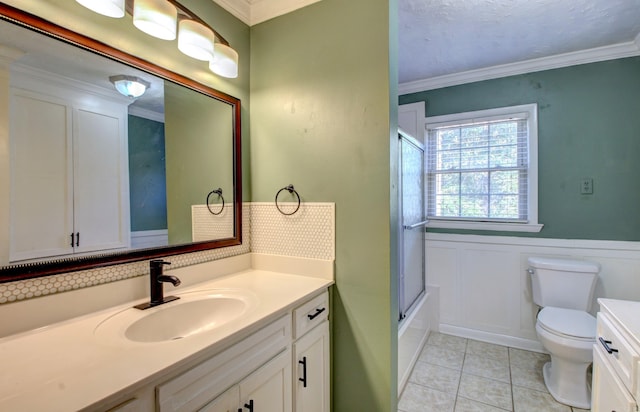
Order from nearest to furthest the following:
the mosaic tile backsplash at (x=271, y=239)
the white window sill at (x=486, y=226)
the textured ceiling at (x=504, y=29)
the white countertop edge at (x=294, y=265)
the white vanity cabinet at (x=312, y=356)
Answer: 1. the mosaic tile backsplash at (x=271, y=239)
2. the white vanity cabinet at (x=312, y=356)
3. the white countertop edge at (x=294, y=265)
4. the textured ceiling at (x=504, y=29)
5. the white window sill at (x=486, y=226)

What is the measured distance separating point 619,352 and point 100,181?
2.10 meters

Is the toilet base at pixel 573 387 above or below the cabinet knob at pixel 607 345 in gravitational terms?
below

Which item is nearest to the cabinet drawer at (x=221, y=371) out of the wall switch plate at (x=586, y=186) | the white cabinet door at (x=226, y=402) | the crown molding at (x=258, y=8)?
the white cabinet door at (x=226, y=402)

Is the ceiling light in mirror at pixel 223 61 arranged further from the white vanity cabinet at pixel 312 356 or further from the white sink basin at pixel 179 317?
the white vanity cabinet at pixel 312 356

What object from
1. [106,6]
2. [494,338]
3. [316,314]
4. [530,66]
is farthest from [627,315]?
[106,6]

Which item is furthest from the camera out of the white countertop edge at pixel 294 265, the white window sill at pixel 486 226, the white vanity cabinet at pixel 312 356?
the white window sill at pixel 486 226

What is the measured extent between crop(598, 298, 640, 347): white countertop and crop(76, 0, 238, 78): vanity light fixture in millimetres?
2004

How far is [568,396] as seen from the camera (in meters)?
1.81

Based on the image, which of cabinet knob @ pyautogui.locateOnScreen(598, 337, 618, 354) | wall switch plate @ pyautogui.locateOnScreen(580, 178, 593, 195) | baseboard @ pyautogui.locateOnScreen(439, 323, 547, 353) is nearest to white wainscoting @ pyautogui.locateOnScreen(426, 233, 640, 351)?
baseboard @ pyautogui.locateOnScreen(439, 323, 547, 353)

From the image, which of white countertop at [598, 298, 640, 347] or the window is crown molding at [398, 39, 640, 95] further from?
white countertop at [598, 298, 640, 347]

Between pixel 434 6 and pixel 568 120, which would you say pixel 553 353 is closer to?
pixel 568 120

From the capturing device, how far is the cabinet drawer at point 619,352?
0.99m

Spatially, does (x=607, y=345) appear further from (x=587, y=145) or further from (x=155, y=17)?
(x=155, y=17)

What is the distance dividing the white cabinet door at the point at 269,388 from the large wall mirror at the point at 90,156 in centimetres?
68
